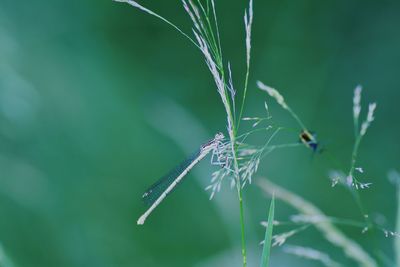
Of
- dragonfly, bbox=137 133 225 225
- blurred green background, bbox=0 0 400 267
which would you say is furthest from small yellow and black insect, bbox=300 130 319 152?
blurred green background, bbox=0 0 400 267

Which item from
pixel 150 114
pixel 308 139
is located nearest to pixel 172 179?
pixel 308 139

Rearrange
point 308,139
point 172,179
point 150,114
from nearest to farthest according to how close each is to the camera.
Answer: point 308,139 → point 172,179 → point 150,114

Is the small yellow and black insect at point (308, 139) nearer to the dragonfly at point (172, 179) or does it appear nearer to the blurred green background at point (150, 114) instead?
the dragonfly at point (172, 179)

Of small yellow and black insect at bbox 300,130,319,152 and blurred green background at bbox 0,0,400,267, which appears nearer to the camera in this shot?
small yellow and black insect at bbox 300,130,319,152

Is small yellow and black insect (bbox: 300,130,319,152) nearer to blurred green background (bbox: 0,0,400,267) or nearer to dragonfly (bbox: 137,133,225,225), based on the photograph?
dragonfly (bbox: 137,133,225,225)

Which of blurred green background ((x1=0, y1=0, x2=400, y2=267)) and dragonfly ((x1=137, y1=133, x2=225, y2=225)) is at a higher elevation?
dragonfly ((x1=137, y1=133, x2=225, y2=225))

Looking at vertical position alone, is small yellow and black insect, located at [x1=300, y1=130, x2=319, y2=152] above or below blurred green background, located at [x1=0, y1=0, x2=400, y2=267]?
above

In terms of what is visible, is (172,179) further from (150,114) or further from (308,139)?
(150,114)

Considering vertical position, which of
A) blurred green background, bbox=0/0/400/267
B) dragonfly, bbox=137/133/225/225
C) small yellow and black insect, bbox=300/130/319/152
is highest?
small yellow and black insect, bbox=300/130/319/152
